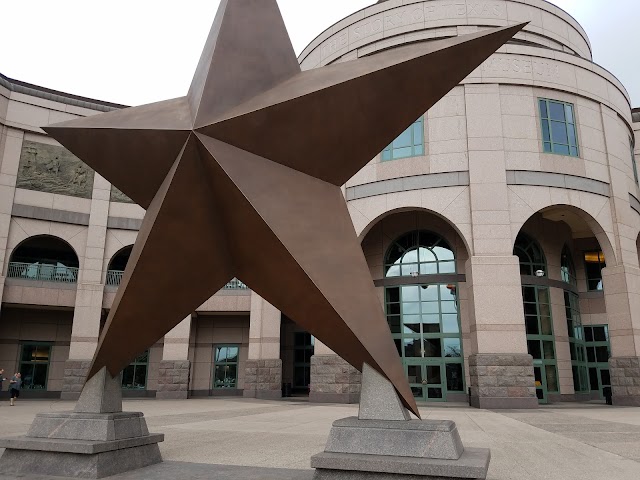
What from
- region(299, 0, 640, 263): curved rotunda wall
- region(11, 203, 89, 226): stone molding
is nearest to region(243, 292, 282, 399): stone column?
region(299, 0, 640, 263): curved rotunda wall

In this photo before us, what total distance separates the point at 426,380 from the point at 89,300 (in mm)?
17095

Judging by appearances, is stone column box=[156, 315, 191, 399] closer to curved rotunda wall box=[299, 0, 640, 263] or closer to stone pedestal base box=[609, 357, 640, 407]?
curved rotunda wall box=[299, 0, 640, 263]

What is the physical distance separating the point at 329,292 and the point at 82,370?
23135 millimetres

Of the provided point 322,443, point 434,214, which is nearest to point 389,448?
point 322,443

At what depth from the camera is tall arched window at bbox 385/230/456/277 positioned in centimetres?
2336

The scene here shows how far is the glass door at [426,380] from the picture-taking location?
72.1 ft

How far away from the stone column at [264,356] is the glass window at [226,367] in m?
3.25

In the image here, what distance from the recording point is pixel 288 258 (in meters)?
5.90

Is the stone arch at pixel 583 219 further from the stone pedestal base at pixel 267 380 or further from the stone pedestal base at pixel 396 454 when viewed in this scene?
the stone pedestal base at pixel 396 454

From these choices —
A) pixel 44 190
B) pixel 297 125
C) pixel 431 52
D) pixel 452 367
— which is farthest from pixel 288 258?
pixel 44 190

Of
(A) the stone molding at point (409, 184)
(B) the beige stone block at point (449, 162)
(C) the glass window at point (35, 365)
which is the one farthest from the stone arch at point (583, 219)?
(C) the glass window at point (35, 365)

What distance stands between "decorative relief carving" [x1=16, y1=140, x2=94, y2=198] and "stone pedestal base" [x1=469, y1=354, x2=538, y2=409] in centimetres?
2165

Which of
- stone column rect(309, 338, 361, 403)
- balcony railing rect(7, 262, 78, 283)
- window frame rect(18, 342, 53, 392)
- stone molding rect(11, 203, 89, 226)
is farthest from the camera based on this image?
window frame rect(18, 342, 53, 392)

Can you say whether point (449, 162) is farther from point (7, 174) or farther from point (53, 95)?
point (7, 174)
